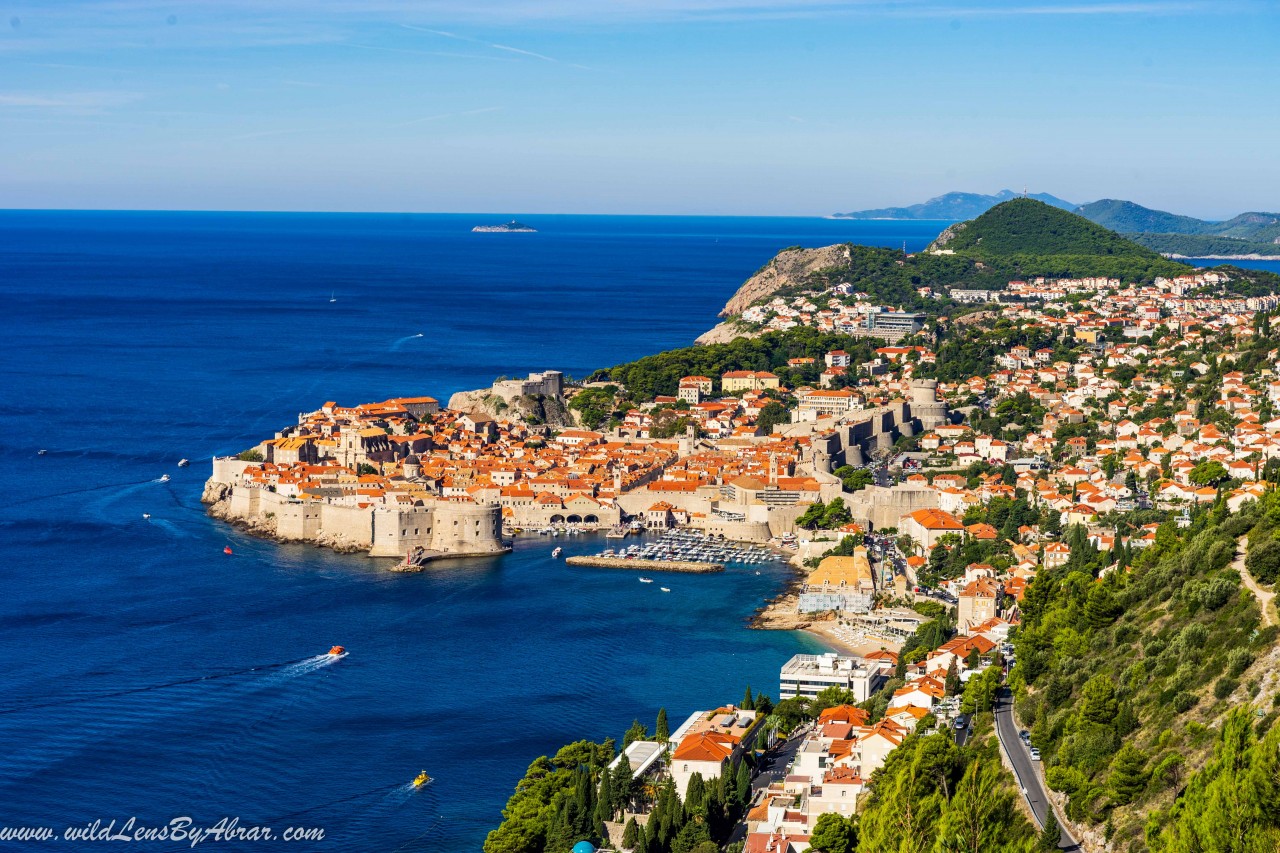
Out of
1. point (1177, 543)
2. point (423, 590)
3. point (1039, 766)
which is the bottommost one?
point (423, 590)

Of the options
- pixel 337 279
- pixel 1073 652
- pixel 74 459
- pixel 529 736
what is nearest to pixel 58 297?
pixel 337 279

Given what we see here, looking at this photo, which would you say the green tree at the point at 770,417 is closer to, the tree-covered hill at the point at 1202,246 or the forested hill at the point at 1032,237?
the forested hill at the point at 1032,237

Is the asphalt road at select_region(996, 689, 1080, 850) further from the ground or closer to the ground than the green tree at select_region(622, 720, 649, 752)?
further from the ground

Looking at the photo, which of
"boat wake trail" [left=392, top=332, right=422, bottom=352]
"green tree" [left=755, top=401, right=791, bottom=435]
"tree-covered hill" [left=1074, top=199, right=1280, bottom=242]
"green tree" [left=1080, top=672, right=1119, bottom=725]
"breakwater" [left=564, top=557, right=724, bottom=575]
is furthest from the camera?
"tree-covered hill" [left=1074, top=199, right=1280, bottom=242]

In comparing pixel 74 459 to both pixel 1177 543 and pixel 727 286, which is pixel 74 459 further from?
pixel 727 286

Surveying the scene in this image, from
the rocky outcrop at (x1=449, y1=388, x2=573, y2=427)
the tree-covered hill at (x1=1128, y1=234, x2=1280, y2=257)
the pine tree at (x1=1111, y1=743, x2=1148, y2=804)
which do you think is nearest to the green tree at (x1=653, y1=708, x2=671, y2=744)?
the pine tree at (x1=1111, y1=743, x2=1148, y2=804)

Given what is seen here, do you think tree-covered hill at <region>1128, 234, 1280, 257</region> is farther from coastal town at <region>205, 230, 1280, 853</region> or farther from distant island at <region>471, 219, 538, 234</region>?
distant island at <region>471, 219, 538, 234</region>

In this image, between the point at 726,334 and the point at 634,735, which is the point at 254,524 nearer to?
the point at 634,735

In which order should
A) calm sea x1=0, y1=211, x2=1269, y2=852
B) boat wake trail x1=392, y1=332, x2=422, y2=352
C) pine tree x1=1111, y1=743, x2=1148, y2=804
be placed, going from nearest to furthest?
1. pine tree x1=1111, y1=743, x2=1148, y2=804
2. calm sea x1=0, y1=211, x2=1269, y2=852
3. boat wake trail x1=392, y1=332, x2=422, y2=352
